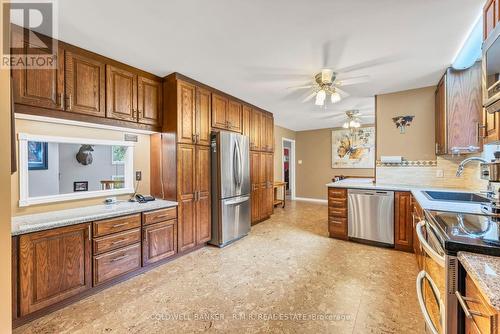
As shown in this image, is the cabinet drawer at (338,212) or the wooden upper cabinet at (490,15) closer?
the wooden upper cabinet at (490,15)

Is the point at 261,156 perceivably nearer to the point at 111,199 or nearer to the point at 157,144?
the point at 157,144

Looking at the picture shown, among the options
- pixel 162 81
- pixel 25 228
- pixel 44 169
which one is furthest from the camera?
pixel 162 81

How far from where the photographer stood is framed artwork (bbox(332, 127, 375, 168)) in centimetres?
622

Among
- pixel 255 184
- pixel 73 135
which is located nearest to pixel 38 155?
pixel 73 135

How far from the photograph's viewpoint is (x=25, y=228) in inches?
65.6

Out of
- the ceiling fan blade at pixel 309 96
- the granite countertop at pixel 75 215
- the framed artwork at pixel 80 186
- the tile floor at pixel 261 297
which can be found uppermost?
the ceiling fan blade at pixel 309 96

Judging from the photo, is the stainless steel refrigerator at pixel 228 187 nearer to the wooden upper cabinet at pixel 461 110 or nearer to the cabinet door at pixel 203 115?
the cabinet door at pixel 203 115

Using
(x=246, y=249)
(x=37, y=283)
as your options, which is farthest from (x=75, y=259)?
(x=246, y=249)

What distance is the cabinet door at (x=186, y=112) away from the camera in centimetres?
281

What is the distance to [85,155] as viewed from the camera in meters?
2.52

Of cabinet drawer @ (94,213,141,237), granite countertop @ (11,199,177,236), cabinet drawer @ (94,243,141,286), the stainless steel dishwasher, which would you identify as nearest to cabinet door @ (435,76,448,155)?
the stainless steel dishwasher

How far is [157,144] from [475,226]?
3.23 metres

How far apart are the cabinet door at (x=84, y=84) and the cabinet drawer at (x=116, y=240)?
1300 millimetres

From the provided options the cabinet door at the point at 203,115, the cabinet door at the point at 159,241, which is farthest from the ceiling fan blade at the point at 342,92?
the cabinet door at the point at 159,241
